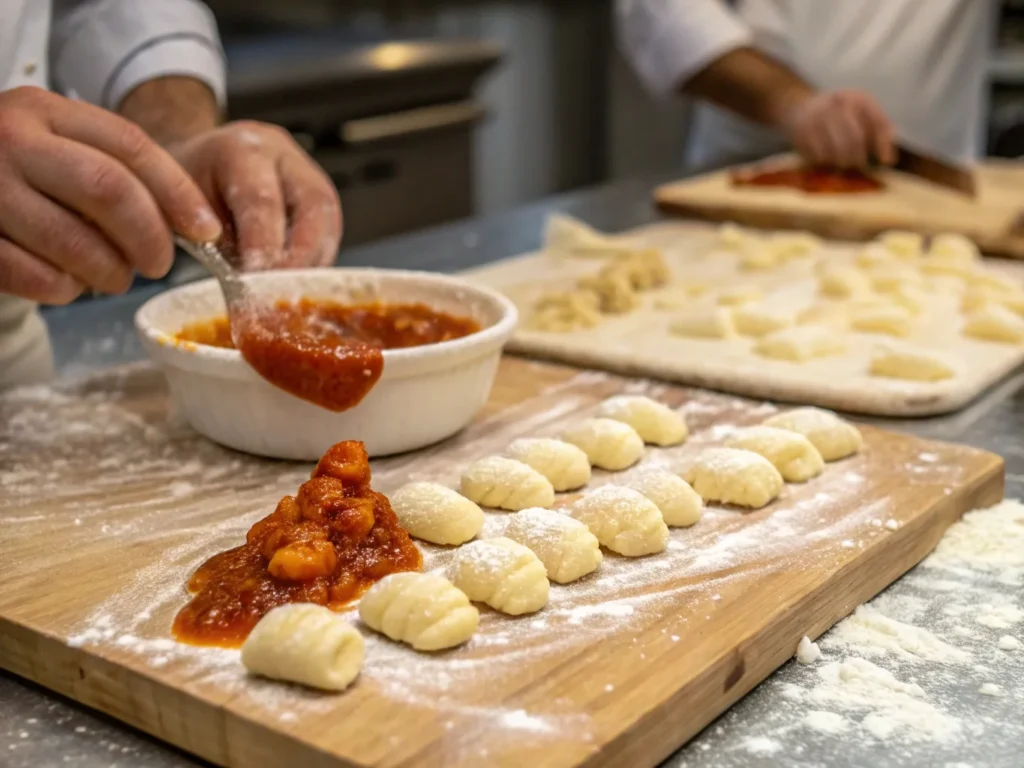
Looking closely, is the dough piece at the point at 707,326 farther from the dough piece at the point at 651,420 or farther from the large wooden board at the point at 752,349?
the dough piece at the point at 651,420

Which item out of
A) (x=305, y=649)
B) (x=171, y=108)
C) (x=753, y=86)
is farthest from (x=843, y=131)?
(x=305, y=649)

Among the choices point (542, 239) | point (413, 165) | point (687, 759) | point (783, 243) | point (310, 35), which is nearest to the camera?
point (687, 759)

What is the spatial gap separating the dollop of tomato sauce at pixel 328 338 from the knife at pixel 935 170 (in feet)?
5.07

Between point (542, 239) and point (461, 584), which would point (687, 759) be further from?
point (542, 239)

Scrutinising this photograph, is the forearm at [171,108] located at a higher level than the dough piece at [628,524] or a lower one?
higher

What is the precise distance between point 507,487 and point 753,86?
2275 millimetres

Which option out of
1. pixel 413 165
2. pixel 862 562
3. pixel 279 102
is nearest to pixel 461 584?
pixel 862 562

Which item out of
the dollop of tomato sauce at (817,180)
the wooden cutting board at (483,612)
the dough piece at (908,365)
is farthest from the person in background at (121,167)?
the dollop of tomato sauce at (817,180)

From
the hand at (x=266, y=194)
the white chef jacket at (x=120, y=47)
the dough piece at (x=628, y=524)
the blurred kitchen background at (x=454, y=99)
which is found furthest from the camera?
the blurred kitchen background at (x=454, y=99)

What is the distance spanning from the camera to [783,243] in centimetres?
246

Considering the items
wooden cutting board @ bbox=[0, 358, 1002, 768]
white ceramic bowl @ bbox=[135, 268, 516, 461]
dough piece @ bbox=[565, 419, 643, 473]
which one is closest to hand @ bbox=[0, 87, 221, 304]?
white ceramic bowl @ bbox=[135, 268, 516, 461]

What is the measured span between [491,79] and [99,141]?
4.43m

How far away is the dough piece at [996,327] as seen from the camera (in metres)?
1.90

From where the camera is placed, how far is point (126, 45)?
202cm
